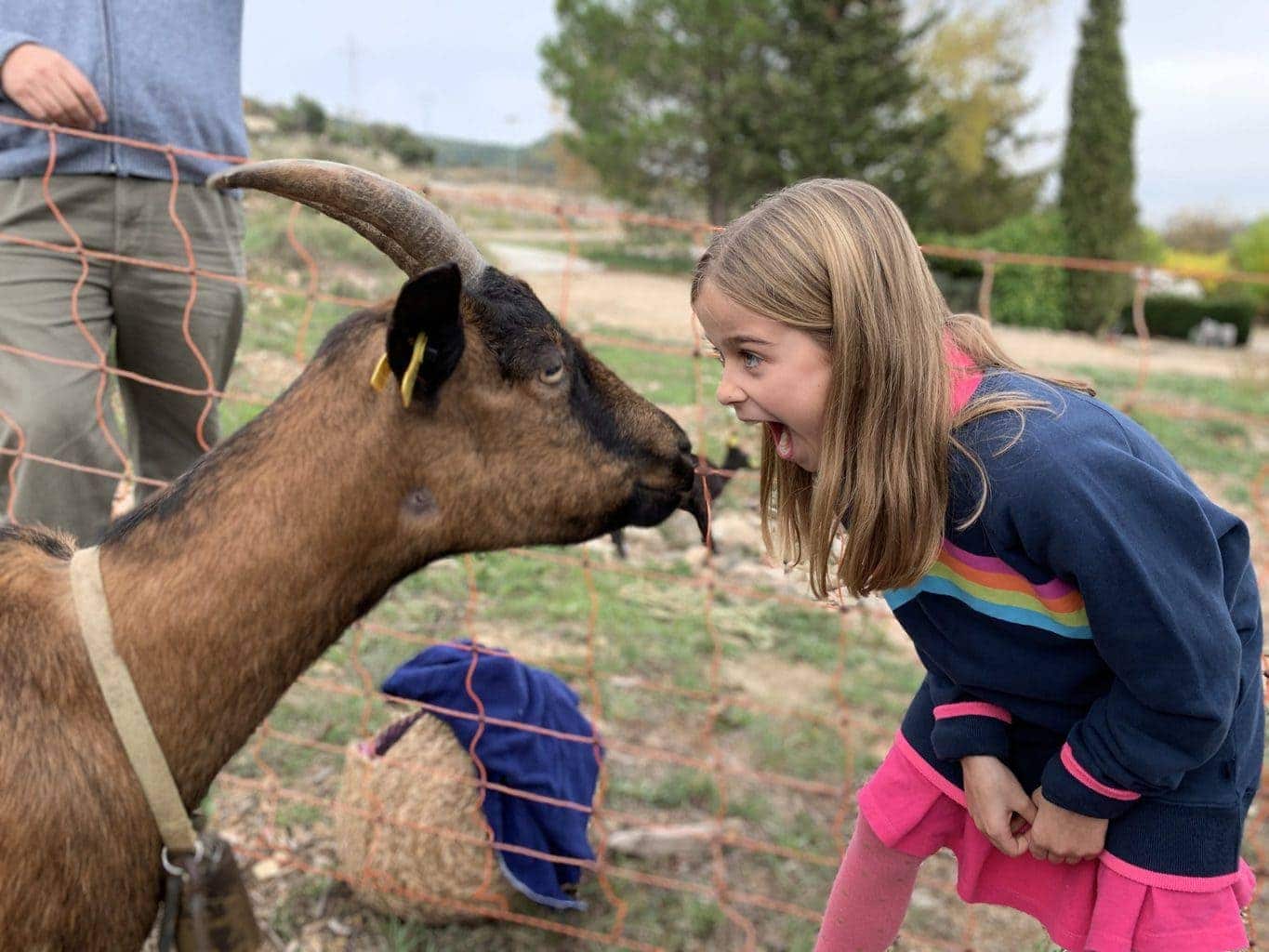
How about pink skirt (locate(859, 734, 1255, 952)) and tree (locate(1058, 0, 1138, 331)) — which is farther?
tree (locate(1058, 0, 1138, 331))

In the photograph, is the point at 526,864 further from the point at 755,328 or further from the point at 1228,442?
the point at 1228,442

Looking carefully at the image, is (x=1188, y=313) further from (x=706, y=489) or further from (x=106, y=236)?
(x=106, y=236)

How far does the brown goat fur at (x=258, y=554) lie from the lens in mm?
1768

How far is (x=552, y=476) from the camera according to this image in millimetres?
2139

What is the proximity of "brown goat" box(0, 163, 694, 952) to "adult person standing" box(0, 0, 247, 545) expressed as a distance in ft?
2.61

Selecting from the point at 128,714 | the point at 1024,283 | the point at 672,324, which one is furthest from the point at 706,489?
the point at 1024,283

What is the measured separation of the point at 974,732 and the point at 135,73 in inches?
109

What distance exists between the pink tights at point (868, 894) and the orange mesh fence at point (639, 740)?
0.59 meters

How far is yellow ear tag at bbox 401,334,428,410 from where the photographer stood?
6.10 feet

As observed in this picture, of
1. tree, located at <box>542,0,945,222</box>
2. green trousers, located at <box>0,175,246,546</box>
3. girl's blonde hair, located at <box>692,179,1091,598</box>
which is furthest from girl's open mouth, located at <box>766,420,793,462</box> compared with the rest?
tree, located at <box>542,0,945,222</box>

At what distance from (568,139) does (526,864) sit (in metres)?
27.3

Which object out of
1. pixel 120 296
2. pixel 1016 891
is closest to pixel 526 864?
pixel 1016 891

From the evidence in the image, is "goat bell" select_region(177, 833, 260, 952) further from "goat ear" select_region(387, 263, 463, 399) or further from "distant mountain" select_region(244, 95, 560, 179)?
"distant mountain" select_region(244, 95, 560, 179)

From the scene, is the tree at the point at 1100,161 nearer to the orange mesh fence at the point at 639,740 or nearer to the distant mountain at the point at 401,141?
the distant mountain at the point at 401,141
